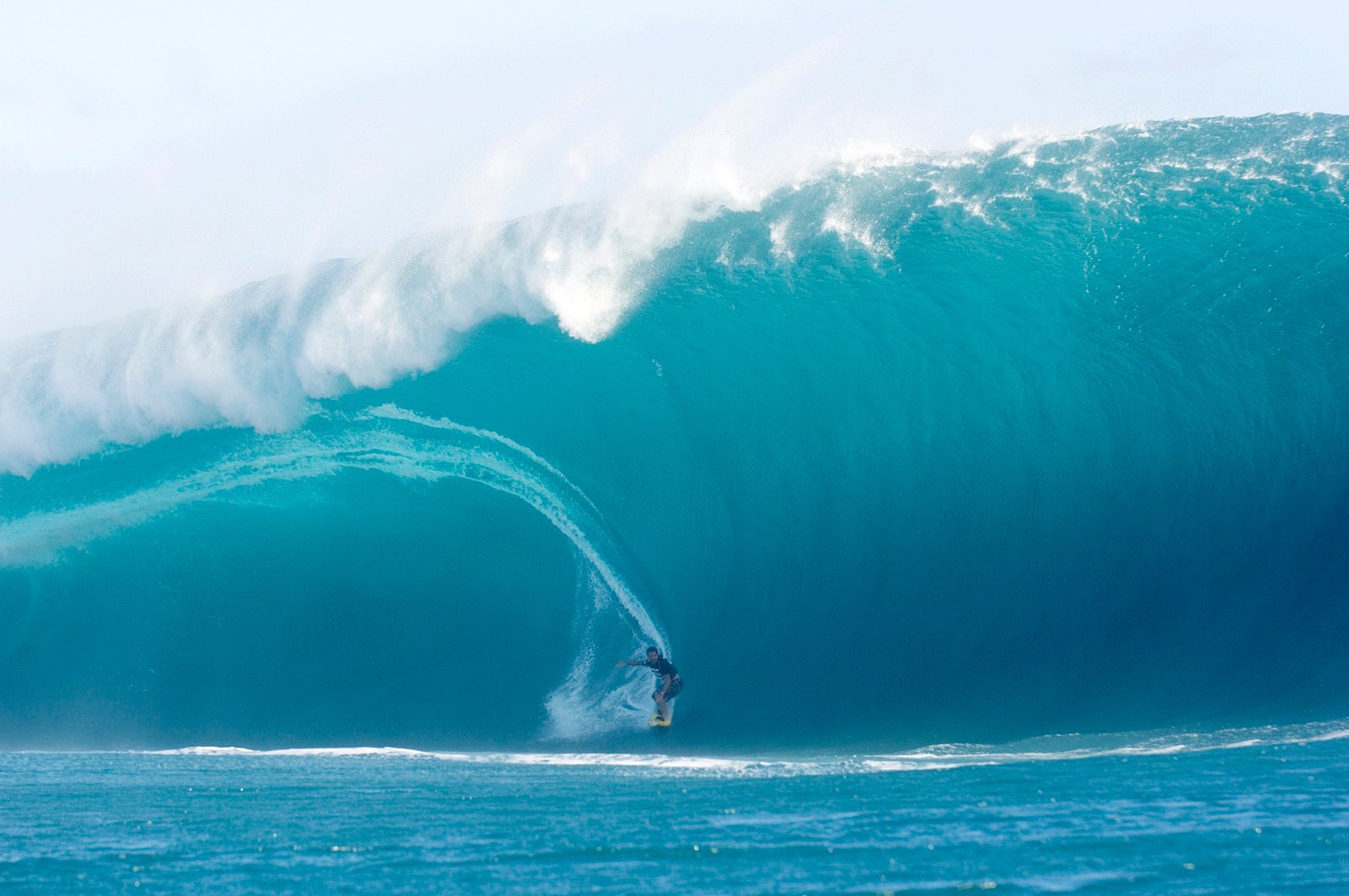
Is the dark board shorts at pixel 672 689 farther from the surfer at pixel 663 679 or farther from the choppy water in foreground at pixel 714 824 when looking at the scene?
the choppy water in foreground at pixel 714 824

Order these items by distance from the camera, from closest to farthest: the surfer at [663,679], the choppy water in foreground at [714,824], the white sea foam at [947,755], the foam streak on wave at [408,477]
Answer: the choppy water in foreground at [714,824], the white sea foam at [947,755], the surfer at [663,679], the foam streak on wave at [408,477]

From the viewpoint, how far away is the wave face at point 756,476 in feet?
27.8

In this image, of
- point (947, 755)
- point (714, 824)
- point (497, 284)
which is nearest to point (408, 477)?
point (497, 284)

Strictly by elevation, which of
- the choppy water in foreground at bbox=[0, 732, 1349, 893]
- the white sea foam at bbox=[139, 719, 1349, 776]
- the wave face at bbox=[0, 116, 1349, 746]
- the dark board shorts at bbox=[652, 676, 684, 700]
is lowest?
the choppy water in foreground at bbox=[0, 732, 1349, 893]

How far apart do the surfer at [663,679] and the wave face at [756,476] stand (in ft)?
0.64

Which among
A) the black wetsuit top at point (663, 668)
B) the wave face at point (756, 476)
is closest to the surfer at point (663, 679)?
the black wetsuit top at point (663, 668)

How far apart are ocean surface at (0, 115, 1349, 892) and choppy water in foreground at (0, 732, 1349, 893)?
0.09m

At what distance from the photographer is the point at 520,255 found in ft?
35.9

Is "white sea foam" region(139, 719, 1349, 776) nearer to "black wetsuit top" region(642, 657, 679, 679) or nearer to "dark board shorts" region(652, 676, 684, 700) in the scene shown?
"dark board shorts" region(652, 676, 684, 700)

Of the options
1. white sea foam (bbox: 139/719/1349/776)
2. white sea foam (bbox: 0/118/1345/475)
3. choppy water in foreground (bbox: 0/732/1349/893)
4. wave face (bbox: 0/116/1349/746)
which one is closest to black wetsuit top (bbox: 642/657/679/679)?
wave face (bbox: 0/116/1349/746)

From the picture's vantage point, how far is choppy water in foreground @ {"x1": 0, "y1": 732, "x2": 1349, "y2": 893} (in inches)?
183

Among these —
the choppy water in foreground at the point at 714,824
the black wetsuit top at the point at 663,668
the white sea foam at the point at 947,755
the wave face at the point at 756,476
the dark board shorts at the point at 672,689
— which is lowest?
the choppy water in foreground at the point at 714,824

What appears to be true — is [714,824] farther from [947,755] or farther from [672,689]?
[672,689]

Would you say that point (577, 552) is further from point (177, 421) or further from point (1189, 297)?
point (1189, 297)
